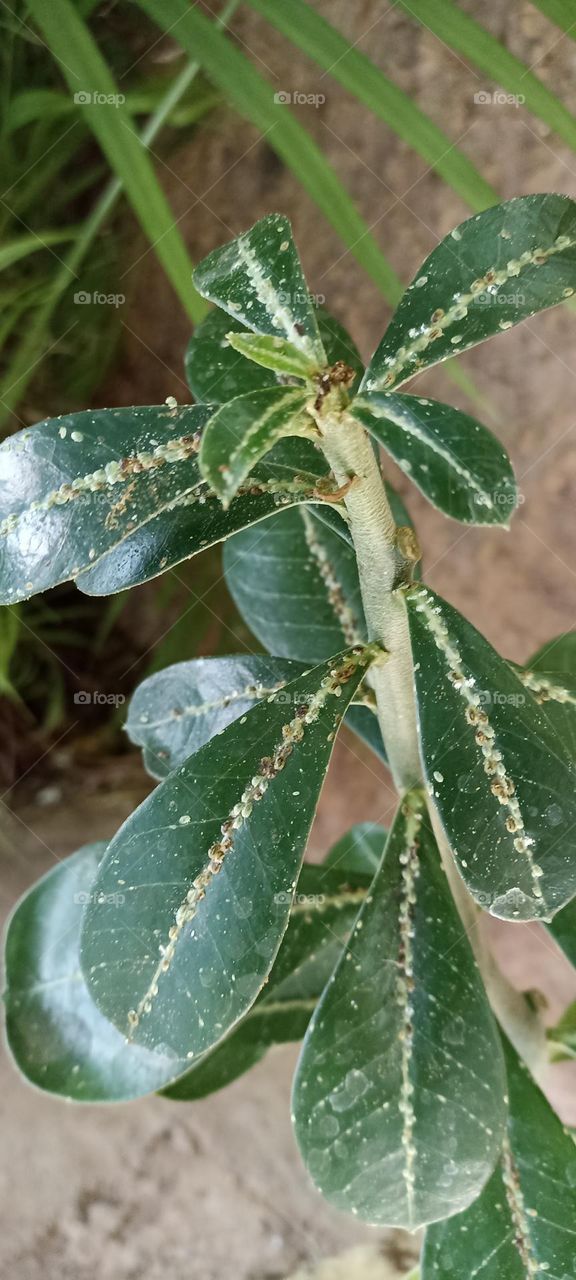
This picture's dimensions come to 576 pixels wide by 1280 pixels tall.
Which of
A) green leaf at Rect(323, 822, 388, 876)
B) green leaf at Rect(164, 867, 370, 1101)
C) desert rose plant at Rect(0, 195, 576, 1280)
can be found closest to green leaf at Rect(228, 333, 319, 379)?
desert rose plant at Rect(0, 195, 576, 1280)

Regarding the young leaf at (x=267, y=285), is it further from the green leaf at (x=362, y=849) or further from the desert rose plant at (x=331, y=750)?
the green leaf at (x=362, y=849)

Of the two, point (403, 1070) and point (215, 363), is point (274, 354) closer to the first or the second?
→ point (215, 363)

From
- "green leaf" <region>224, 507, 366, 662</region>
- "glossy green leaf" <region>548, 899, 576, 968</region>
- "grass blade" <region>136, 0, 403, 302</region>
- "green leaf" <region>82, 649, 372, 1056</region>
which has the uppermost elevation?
"grass blade" <region>136, 0, 403, 302</region>

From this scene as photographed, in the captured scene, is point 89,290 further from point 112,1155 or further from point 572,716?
point 112,1155

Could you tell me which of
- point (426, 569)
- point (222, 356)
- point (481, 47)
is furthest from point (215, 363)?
point (426, 569)

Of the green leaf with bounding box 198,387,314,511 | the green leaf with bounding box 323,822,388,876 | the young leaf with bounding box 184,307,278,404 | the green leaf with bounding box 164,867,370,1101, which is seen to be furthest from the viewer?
the green leaf with bounding box 323,822,388,876

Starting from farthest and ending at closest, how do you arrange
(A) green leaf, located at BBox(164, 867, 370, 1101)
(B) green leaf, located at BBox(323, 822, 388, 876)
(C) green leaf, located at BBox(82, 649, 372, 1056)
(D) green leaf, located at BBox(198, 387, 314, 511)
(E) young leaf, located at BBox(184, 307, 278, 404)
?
1. (B) green leaf, located at BBox(323, 822, 388, 876)
2. (A) green leaf, located at BBox(164, 867, 370, 1101)
3. (E) young leaf, located at BBox(184, 307, 278, 404)
4. (C) green leaf, located at BBox(82, 649, 372, 1056)
5. (D) green leaf, located at BBox(198, 387, 314, 511)

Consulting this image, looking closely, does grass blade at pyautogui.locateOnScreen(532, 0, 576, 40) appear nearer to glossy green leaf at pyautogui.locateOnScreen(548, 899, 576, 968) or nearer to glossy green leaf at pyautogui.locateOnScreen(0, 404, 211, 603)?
glossy green leaf at pyautogui.locateOnScreen(0, 404, 211, 603)
